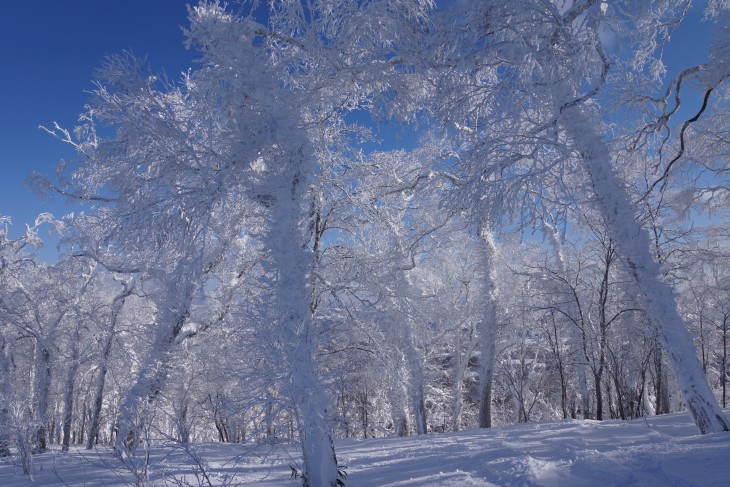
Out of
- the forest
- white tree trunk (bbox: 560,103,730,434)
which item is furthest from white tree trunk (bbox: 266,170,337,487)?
white tree trunk (bbox: 560,103,730,434)

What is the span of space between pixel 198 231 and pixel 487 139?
13.7 ft

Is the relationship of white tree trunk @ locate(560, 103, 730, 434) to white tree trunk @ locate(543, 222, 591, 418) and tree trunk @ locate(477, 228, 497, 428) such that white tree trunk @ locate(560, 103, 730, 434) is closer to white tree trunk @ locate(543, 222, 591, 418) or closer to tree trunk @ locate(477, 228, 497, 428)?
tree trunk @ locate(477, 228, 497, 428)

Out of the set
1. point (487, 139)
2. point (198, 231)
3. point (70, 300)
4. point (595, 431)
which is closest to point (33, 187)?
point (198, 231)

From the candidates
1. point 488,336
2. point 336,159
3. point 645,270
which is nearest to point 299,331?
point 336,159

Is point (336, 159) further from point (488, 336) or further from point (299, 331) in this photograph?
point (488, 336)

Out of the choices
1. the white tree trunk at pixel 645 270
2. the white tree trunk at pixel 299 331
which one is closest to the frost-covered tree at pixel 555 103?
the white tree trunk at pixel 645 270

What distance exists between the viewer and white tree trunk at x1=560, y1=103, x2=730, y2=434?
587 centimetres

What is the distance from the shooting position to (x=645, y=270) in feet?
20.5

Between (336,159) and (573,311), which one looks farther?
(573,311)

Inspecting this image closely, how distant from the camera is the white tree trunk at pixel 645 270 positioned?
Result: 5867 millimetres

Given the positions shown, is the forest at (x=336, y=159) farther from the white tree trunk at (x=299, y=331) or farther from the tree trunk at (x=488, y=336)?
the tree trunk at (x=488, y=336)

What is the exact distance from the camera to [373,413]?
105 ft

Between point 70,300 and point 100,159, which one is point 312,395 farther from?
point 70,300

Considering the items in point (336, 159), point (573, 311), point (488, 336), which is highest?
point (336, 159)
